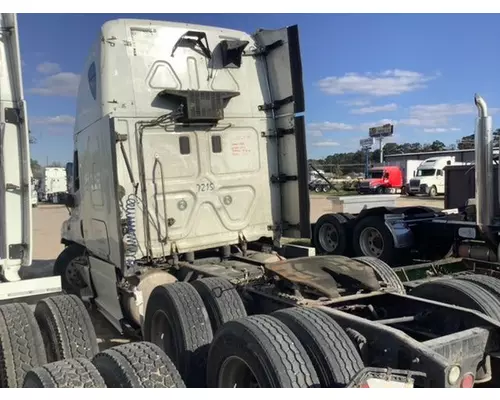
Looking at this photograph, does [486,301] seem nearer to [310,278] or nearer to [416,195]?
[310,278]

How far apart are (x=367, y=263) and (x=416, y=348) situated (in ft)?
6.50

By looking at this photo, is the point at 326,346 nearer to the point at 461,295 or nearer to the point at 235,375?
the point at 235,375

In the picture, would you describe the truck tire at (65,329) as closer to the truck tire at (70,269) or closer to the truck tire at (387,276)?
the truck tire at (387,276)

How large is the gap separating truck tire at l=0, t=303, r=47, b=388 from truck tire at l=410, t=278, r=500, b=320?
308 centimetres

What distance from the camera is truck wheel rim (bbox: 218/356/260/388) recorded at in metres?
3.15

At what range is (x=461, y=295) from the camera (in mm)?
3969

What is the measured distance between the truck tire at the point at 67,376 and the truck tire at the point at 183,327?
121cm

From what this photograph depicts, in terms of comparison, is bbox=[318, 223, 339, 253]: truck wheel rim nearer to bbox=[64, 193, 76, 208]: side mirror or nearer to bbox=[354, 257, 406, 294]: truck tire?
bbox=[64, 193, 76, 208]: side mirror

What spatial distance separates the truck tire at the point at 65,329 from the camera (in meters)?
3.91

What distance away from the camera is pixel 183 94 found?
601cm

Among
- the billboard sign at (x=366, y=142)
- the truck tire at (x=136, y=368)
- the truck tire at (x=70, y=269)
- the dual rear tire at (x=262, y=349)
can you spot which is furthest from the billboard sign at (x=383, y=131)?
the truck tire at (x=136, y=368)

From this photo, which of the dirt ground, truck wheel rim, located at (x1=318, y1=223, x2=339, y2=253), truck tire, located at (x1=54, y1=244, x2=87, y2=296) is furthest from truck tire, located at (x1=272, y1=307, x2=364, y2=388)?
truck wheel rim, located at (x1=318, y1=223, x2=339, y2=253)

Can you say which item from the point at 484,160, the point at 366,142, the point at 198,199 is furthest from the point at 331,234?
the point at 366,142

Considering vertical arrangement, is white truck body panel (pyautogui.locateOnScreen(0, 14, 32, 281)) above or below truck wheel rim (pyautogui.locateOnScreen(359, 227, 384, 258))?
above
